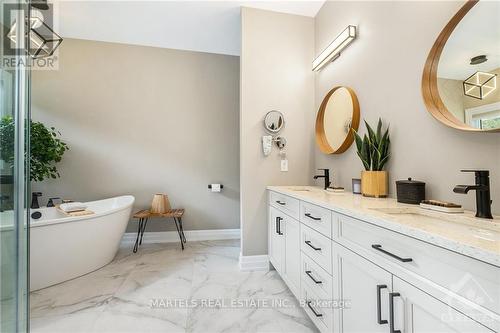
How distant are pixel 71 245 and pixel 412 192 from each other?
2.63 metres

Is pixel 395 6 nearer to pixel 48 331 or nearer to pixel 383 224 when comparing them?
pixel 383 224

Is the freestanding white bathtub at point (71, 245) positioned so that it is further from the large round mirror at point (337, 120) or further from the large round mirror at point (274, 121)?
the large round mirror at point (337, 120)

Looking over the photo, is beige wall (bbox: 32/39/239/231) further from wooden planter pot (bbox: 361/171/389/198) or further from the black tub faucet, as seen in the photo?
wooden planter pot (bbox: 361/171/389/198)

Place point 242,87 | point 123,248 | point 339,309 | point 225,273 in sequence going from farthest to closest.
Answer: point 123,248 < point 242,87 < point 225,273 < point 339,309

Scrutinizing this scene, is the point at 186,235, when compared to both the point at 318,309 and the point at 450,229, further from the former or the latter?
the point at 450,229

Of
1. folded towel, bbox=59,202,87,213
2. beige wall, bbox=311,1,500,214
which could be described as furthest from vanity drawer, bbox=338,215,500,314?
folded towel, bbox=59,202,87,213

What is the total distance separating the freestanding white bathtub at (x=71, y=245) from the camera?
1.87 meters

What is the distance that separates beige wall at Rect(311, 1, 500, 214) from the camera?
1091mm

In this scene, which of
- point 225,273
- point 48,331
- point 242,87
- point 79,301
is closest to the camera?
point 48,331

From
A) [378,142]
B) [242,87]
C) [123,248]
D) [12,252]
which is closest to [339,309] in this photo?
[378,142]

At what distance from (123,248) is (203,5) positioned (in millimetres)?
2985

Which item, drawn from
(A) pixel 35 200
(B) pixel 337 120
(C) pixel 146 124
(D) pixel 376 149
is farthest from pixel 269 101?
(A) pixel 35 200

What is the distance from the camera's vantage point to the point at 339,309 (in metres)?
Answer: 1.13

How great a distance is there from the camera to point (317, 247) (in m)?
1.34
